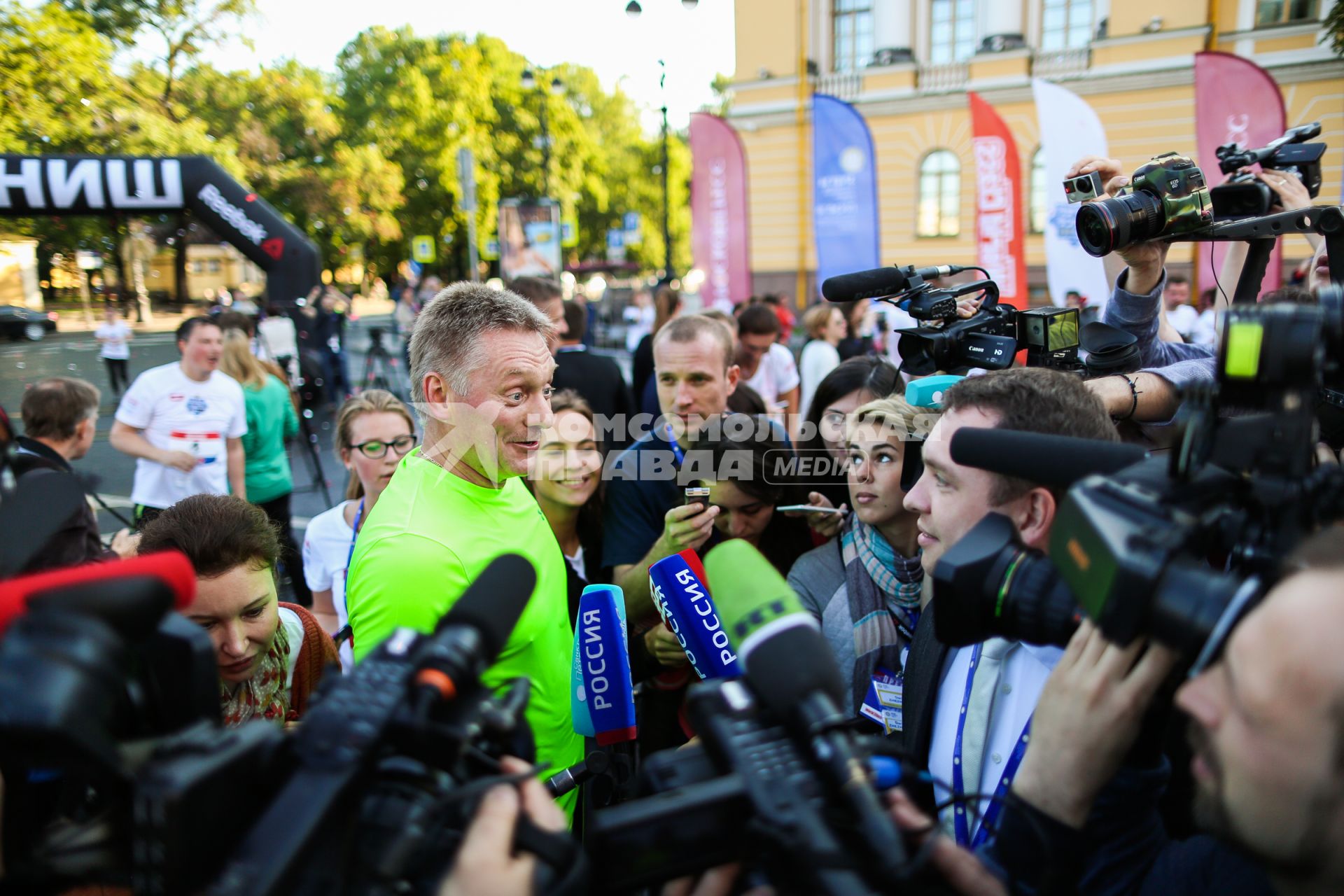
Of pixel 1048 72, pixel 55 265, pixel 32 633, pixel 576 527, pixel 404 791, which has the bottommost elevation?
pixel 576 527

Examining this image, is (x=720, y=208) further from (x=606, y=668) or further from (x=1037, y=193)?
(x=606, y=668)

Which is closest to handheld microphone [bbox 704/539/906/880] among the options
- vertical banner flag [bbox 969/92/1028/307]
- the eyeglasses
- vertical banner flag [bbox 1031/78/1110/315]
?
the eyeglasses

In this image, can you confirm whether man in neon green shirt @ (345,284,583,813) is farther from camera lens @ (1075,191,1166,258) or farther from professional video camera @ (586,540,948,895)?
camera lens @ (1075,191,1166,258)

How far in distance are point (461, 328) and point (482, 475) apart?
38 cm

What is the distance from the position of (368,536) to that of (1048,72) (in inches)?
850

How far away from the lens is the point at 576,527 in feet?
11.0

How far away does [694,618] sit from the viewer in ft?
6.95

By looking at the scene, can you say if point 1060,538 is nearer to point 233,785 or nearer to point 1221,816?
point 1221,816

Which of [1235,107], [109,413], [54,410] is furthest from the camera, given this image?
[109,413]

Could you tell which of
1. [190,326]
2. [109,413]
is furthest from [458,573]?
[109,413]

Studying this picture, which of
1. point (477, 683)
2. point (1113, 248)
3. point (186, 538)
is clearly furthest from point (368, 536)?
point (1113, 248)

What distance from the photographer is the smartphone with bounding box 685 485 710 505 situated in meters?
2.44

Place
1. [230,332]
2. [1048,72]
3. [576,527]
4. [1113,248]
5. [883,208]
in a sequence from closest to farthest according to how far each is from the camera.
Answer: [1113,248] → [576,527] → [230,332] → [1048,72] → [883,208]

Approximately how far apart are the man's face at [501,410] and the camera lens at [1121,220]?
5.49 ft
